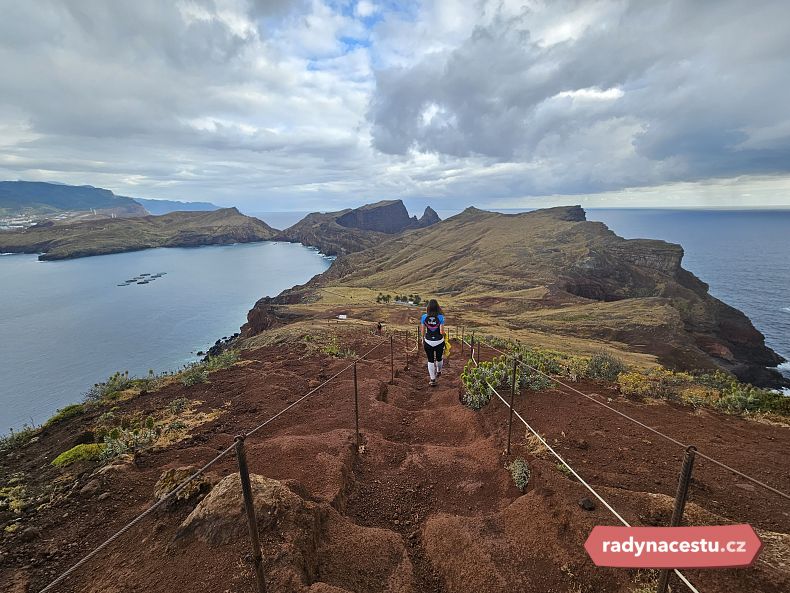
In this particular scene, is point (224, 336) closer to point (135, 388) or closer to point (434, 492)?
point (135, 388)

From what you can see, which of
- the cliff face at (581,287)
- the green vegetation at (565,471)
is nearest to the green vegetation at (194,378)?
the green vegetation at (565,471)

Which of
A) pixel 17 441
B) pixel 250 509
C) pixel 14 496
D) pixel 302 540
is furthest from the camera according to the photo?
pixel 17 441

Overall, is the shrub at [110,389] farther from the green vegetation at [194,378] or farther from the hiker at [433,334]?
the hiker at [433,334]

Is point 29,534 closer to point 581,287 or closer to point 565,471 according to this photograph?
point 565,471

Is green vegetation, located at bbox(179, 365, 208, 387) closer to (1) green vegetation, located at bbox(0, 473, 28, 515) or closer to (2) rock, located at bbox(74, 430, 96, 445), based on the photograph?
(2) rock, located at bbox(74, 430, 96, 445)

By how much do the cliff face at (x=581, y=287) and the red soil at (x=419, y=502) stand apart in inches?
1217

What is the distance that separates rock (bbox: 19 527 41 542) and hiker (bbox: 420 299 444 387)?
8.70 m

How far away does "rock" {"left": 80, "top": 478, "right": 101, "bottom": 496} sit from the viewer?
23.6 feet

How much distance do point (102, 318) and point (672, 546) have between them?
8525 centimetres

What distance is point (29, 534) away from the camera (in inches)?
242

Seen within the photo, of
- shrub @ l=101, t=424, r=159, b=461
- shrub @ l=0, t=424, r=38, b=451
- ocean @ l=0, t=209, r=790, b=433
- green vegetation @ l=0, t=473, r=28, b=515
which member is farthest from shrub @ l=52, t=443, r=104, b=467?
ocean @ l=0, t=209, r=790, b=433

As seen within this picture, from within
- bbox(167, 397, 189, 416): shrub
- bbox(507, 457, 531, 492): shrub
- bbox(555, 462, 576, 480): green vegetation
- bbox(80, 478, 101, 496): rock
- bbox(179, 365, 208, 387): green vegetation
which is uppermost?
bbox(555, 462, 576, 480): green vegetation

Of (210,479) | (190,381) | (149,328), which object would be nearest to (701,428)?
(210,479)

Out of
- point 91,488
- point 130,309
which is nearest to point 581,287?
point 91,488
